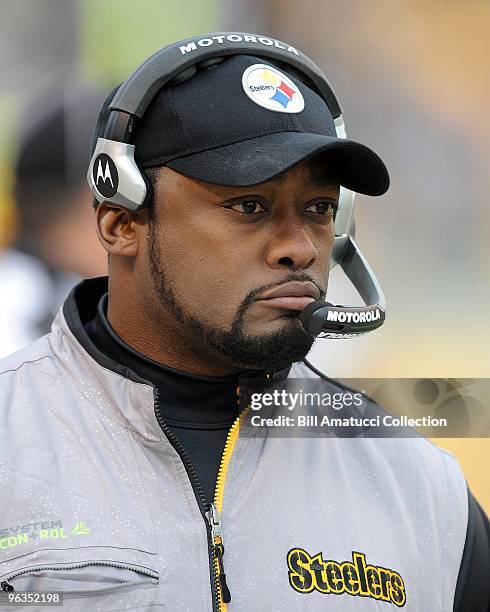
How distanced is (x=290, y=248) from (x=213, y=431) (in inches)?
10.5

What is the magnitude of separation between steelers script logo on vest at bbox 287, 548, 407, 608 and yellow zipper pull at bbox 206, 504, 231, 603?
0.09 meters

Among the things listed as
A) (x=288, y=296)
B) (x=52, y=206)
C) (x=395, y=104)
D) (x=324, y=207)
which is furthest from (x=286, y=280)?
(x=395, y=104)

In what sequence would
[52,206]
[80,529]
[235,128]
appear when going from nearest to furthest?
[80,529] → [235,128] → [52,206]

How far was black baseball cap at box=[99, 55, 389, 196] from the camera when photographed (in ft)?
3.94

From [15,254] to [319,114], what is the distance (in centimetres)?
129

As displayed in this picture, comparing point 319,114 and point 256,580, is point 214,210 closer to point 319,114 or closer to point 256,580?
point 319,114

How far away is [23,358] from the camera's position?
50.3 inches

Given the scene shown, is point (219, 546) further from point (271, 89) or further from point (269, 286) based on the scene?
point (271, 89)

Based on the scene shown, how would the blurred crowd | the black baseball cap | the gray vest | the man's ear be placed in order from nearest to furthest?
the gray vest < the black baseball cap < the man's ear < the blurred crowd

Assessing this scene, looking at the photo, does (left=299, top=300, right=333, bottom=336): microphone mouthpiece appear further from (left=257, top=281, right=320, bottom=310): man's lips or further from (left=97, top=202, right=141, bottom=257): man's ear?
(left=97, top=202, right=141, bottom=257): man's ear

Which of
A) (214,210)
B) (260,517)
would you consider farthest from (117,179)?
(260,517)

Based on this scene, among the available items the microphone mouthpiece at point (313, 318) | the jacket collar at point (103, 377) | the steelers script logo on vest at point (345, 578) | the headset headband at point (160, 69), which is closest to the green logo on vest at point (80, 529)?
the jacket collar at point (103, 377)

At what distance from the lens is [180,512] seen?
1.16m

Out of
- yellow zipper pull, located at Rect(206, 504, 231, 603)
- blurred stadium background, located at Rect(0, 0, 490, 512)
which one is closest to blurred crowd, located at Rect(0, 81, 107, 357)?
blurred stadium background, located at Rect(0, 0, 490, 512)
